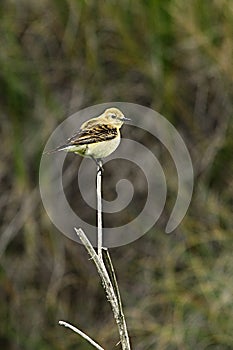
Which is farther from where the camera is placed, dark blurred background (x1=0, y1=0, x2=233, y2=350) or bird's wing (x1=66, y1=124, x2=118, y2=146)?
dark blurred background (x1=0, y1=0, x2=233, y2=350)

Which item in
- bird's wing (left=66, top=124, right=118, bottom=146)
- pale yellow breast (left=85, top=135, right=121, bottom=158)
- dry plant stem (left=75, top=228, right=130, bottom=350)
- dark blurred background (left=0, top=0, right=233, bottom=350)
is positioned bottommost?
dry plant stem (left=75, top=228, right=130, bottom=350)

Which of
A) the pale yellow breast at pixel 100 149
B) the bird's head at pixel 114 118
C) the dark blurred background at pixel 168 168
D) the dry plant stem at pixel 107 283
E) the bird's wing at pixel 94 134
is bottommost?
the dry plant stem at pixel 107 283

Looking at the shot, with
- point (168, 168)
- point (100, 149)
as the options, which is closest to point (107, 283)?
point (100, 149)

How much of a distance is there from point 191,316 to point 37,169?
29.2 inches

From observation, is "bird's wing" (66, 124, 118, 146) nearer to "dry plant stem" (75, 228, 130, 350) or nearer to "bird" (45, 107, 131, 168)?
"bird" (45, 107, 131, 168)

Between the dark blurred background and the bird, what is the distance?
156cm

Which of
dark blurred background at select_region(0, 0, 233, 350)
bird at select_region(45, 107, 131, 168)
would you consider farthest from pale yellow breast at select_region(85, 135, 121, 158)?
dark blurred background at select_region(0, 0, 233, 350)

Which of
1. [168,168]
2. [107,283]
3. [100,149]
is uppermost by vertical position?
[168,168]

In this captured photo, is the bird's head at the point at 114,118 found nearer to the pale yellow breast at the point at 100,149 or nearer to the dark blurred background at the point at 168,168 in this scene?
the pale yellow breast at the point at 100,149

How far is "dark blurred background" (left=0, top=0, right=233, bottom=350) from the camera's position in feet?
9.01

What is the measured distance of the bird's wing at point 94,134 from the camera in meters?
1.10

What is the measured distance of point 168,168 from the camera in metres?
2.91

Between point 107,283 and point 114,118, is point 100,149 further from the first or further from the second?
point 107,283

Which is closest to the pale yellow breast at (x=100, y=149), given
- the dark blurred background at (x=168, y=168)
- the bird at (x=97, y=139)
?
the bird at (x=97, y=139)
